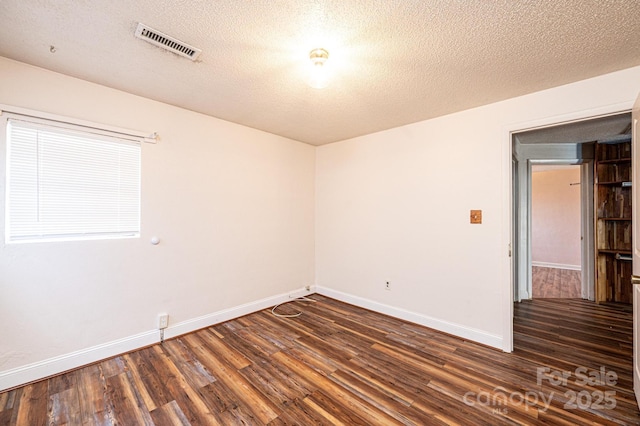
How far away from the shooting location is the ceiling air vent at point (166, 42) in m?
1.64

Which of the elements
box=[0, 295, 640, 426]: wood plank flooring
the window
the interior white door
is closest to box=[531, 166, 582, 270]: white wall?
box=[0, 295, 640, 426]: wood plank flooring

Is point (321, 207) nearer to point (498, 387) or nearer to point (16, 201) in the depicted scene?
point (498, 387)

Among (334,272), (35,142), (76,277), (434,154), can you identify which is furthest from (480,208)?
(35,142)

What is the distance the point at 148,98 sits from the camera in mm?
2619

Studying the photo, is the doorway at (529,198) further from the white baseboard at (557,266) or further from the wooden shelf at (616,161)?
the white baseboard at (557,266)

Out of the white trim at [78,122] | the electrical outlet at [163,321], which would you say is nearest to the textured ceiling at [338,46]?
the white trim at [78,122]

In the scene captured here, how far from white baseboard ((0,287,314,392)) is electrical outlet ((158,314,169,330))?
5 centimetres

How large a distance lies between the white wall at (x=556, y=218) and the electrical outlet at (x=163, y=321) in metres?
7.49

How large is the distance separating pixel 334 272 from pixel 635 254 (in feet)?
9.92

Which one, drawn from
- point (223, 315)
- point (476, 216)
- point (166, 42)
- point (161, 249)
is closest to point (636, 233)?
point (476, 216)

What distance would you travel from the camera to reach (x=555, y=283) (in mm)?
5090

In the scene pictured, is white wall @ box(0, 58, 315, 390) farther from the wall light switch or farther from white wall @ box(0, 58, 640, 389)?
the wall light switch

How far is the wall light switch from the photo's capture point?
2.71 meters

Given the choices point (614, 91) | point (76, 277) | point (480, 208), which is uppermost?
point (614, 91)
